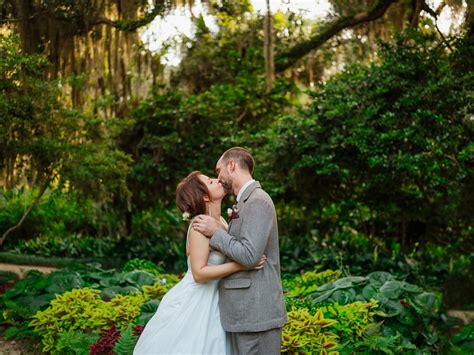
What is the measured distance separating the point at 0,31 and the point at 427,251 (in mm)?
8167

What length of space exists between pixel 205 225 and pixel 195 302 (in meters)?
0.50

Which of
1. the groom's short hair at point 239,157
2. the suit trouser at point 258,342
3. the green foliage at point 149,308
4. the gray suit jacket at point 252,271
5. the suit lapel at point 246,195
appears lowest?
the green foliage at point 149,308

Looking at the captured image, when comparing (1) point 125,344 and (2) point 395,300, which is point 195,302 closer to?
(1) point 125,344

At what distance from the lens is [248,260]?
3.30m

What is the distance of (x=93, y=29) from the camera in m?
10.6

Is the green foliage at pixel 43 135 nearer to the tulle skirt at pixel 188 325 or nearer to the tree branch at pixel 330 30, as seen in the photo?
the tulle skirt at pixel 188 325

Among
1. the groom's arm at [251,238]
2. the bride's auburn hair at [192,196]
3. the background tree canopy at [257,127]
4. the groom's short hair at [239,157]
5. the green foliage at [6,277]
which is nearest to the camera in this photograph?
the groom's arm at [251,238]

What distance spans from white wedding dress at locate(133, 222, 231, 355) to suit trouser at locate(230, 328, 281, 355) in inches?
7.2

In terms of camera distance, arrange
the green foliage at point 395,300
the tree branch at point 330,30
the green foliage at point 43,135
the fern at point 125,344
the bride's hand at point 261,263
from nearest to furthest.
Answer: the bride's hand at point 261,263
the fern at point 125,344
the green foliage at point 395,300
the green foliage at point 43,135
the tree branch at point 330,30

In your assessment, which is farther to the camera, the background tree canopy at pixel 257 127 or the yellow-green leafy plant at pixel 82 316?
the background tree canopy at pixel 257 127

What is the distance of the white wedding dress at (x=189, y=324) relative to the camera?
3615mm

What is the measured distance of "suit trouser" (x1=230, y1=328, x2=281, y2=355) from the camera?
11.3 ft

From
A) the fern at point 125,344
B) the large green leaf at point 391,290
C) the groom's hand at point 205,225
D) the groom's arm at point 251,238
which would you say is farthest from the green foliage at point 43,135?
the groom's arm at point 251,238

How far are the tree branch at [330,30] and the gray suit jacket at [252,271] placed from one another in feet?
27.8
